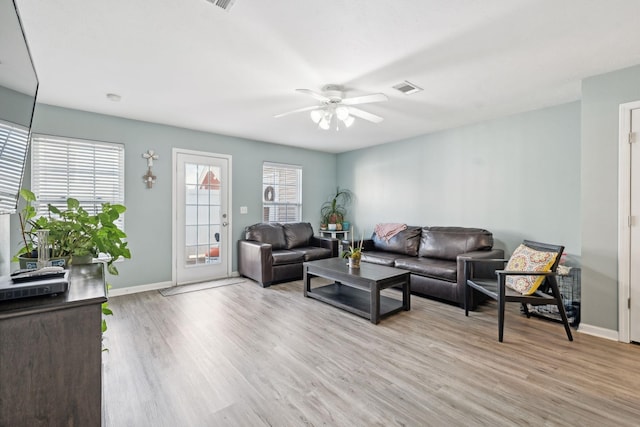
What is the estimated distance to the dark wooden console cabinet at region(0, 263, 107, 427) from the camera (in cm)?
97

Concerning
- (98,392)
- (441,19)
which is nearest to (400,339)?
(98,392)

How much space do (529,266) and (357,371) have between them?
6.68 feet

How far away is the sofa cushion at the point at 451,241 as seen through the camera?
3983mm

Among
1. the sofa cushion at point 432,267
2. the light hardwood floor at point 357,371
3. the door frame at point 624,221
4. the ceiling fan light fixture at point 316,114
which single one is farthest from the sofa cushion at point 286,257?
the door frame at point 624,221

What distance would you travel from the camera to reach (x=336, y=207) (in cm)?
650

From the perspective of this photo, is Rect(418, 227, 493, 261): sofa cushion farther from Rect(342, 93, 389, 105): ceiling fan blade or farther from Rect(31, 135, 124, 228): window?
Rect(31, 135, 124, 228): window

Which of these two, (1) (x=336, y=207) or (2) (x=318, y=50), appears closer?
(2) (x=318, y=50)

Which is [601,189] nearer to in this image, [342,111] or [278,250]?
[342,111]

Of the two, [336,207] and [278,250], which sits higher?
[336,207]

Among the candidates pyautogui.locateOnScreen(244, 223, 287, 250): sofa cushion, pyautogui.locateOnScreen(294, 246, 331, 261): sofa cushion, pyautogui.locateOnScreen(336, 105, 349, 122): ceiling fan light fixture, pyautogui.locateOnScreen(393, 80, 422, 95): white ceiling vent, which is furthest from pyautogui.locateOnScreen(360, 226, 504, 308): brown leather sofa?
pyautogui.locateOnScreen(336, 105, 349, 122): ceiling fan light fixture

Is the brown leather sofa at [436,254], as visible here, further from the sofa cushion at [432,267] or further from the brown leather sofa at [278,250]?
the brown leather sofa at [278,250]

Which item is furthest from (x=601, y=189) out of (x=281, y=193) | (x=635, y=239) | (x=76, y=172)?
(x=76, y=172)

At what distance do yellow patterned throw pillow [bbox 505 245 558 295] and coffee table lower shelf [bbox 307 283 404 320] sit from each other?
1.18 metres

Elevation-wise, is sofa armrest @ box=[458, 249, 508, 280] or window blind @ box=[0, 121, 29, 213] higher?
window blind @ box=[0, 121, 29, 213]
